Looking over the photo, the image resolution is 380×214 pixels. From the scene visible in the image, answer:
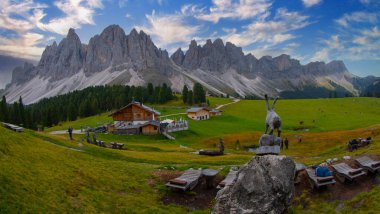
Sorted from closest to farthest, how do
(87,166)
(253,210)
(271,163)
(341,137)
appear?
(253,210)
(271,163)
(87,166)
(341,137)

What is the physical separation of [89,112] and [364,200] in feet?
535

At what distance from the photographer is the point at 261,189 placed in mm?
17312

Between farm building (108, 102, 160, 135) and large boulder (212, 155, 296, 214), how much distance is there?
8077 centimetres

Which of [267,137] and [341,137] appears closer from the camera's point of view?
[267,137]

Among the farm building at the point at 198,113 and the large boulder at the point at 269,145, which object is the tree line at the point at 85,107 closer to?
the farm building at the point at 198,113

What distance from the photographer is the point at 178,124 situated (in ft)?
351

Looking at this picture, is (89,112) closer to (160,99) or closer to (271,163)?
(160,99)

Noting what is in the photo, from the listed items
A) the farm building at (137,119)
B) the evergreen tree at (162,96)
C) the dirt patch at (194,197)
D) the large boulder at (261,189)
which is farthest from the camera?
the evergreen tree at (162,96)

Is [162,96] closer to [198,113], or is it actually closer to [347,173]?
[198,113]

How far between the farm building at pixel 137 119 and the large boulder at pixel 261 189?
265ft

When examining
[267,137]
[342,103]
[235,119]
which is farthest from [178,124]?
[342,103]

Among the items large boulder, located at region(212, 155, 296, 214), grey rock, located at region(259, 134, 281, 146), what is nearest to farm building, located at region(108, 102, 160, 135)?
grey rock, located at region(259, 134, 281, 146)

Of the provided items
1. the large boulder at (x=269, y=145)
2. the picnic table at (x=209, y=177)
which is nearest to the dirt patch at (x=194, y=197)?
the picnic table at (x=209, y=177)

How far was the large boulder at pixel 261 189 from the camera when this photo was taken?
56.1 feet
